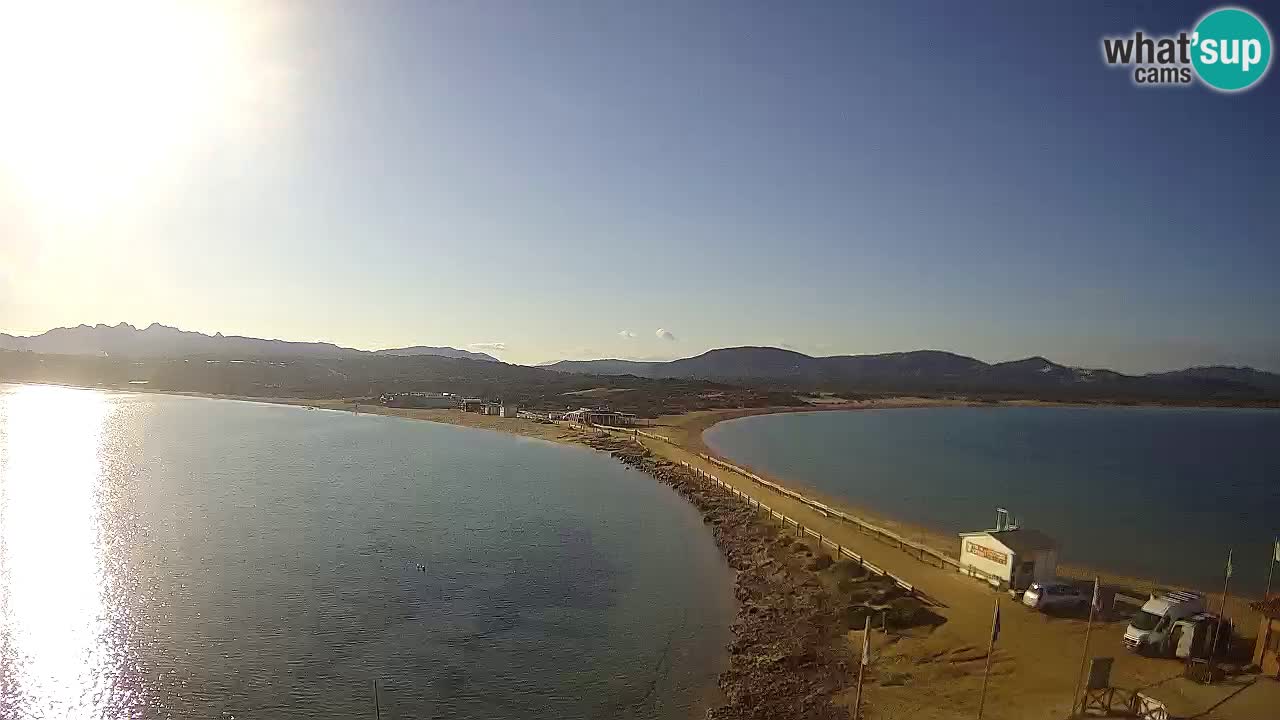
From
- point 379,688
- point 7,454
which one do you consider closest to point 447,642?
point 379,688

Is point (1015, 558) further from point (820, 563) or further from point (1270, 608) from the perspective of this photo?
point (1270, 608)

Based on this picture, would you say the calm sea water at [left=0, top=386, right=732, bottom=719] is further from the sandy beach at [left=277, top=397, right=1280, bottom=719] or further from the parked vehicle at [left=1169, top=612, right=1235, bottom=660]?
the parked vehicle at [left=1169, top=612, right=1235, bottom=660]

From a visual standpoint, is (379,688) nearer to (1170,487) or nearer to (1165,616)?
(1165,616)

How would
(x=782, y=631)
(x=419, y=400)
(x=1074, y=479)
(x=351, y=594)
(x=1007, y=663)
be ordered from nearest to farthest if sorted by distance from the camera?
1. (x=1007, y=663)
2. (x=782, y=631)
3. (x=351, y=594)
4. (x=1074, y=479)
5. (x=419, y=400)

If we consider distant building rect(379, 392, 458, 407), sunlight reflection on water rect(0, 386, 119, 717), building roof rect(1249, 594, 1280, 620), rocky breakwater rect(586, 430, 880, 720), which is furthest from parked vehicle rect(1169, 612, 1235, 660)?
distant building rect(379, 392, 458, 407)

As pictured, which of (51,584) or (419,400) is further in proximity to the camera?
(419,400)

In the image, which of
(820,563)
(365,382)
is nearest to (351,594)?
(820,563)
